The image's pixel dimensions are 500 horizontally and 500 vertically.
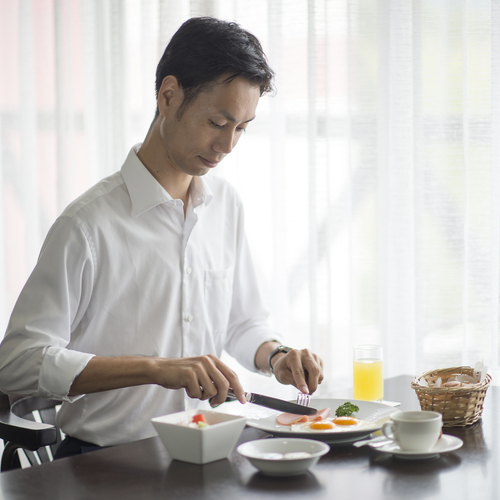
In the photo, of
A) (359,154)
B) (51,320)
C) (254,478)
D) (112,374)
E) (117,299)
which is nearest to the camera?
(254,478)

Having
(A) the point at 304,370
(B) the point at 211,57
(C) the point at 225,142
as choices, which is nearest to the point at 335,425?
(A) the point at 304,370

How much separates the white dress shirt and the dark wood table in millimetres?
268

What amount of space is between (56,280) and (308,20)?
1.54 m

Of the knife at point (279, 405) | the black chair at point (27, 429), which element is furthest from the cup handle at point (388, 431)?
the black chair at point (27, 429)

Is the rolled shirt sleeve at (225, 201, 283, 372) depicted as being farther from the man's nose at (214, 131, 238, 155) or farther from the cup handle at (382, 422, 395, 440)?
the cup handle at (382, 422, 395, 440)

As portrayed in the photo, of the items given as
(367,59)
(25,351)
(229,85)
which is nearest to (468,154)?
(367,59)

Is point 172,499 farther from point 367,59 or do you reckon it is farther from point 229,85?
point 367,59

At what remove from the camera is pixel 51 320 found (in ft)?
4.34

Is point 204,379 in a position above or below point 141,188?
below

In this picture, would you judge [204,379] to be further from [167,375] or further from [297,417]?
[297,417]

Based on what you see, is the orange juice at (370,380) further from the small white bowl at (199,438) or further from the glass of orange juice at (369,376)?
the small white bowl at (199,438)

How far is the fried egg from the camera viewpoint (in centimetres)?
110

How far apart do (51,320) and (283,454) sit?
591 millimetres

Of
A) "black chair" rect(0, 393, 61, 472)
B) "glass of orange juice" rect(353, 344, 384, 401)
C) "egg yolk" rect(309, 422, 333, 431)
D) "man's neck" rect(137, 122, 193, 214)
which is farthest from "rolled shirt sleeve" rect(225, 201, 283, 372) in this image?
"egg yolk" rect(309, 422, 333, 431)
